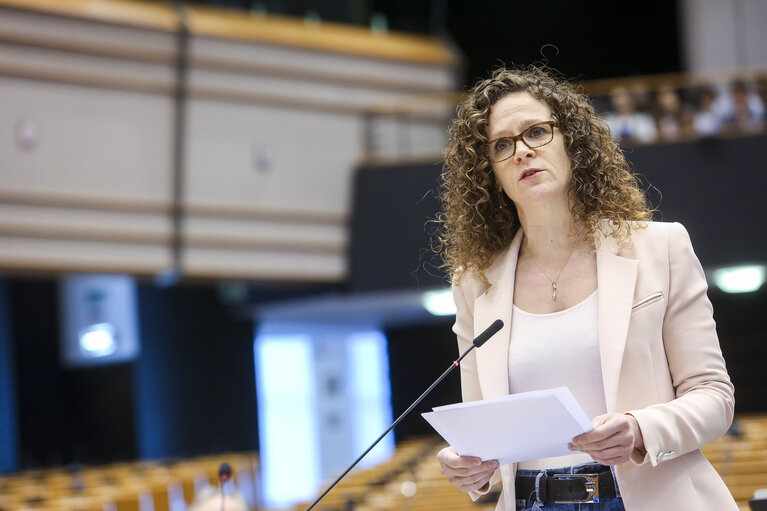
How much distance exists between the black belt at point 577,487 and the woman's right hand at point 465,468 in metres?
0.11

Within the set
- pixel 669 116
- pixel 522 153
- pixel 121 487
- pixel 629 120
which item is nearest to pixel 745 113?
pixel 669 116

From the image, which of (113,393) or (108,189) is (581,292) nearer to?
(108,189)

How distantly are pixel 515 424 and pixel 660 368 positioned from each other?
345mm

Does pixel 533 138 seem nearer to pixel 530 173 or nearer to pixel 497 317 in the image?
pixel 530 173

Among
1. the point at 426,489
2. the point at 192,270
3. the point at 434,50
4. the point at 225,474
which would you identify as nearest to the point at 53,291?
the point at 192,270

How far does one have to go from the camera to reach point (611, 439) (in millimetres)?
1626

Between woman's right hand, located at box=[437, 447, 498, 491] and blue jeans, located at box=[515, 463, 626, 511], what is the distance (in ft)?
0.27

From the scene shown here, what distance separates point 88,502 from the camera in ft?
23.3

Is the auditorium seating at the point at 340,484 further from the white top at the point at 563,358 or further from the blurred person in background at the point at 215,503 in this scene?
the white top at the point at 563,358

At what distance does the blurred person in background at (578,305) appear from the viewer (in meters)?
1.73

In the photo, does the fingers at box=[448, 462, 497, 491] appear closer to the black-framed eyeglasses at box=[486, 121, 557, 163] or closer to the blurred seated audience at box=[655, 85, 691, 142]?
the black-framed eyeglasses at box=[486, 121, 557, 163]

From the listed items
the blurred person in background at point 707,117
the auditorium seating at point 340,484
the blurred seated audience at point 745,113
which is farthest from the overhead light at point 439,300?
the blurred seated audience at point 745,113

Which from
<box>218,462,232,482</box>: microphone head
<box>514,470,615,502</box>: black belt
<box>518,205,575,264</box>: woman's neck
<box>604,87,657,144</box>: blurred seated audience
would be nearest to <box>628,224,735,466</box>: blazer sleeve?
<box>514,470,615,502</box>: black belt

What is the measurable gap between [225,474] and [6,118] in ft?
25.4
